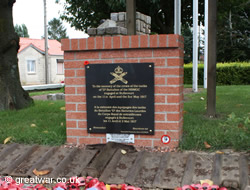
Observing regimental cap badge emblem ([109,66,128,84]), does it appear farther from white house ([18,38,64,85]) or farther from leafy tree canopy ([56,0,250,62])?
white house ([18,38,64,85])

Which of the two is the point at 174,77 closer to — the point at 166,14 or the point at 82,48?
the point at 82,48

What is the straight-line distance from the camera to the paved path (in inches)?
107

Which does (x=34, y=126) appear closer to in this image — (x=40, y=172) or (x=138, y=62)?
(x=40, y=172)

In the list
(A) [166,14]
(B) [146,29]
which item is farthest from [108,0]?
(B) [146,29]

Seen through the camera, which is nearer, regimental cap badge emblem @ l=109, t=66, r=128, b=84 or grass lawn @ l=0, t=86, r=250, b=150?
grass lawn @ l=0, t=86, r=250, b=150

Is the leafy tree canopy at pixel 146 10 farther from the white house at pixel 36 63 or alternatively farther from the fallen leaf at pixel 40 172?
the white house at pixel 36 63

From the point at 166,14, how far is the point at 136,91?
14245mm

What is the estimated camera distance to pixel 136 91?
348cm

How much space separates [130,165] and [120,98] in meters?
0.82

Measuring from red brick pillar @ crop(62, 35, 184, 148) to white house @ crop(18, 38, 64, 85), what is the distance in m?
27.1

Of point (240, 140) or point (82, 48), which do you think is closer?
point (240, 140)

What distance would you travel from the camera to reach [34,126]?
4.34 metres

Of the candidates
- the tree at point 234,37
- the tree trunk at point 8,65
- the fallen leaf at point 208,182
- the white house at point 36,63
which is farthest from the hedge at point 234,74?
the white house at point 36,63

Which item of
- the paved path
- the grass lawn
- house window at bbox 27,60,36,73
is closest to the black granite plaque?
the paved path
